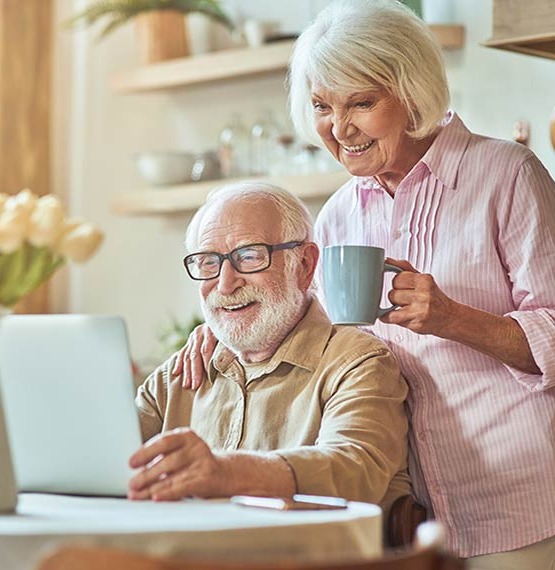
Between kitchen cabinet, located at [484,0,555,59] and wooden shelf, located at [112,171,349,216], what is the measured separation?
1225mm

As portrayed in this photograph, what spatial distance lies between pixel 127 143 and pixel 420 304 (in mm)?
3066

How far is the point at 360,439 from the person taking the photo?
2043 millimetres

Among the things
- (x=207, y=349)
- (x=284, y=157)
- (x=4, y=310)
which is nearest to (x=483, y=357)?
(x=207, y=349)

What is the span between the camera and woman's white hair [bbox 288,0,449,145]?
7.30 feet

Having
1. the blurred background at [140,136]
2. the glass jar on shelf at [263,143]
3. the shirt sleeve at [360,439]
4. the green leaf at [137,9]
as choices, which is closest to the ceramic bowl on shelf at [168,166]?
the blurred background at [140,136]

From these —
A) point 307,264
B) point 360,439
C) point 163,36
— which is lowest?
point 360,439

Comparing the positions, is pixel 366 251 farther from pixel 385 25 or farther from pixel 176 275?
pixel 176 275

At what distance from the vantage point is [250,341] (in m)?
2.26

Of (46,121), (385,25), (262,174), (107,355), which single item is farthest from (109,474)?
(46,121)

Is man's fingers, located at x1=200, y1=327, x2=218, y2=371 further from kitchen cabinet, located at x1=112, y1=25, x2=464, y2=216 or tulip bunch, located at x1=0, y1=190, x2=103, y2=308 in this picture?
kitchen cabinet, located at x1=112, y1=25, x2=464, y2=216

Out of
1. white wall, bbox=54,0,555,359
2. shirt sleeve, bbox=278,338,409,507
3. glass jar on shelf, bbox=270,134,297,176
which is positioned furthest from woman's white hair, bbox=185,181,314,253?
white wall, bbox=54,0,555,359

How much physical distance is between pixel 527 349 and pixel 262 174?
7.53 ft

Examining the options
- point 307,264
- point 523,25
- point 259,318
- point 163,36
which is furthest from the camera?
point 163,36

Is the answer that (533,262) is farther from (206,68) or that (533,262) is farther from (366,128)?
(206,68)
